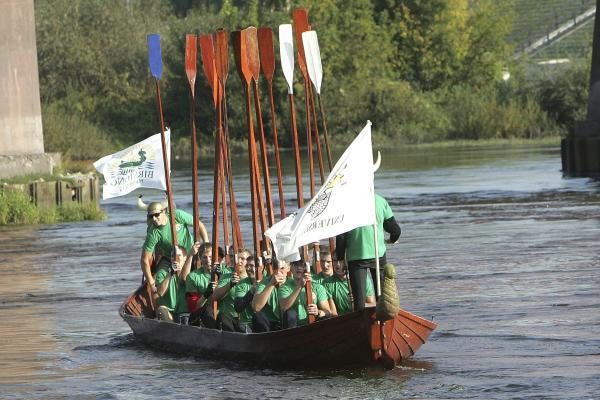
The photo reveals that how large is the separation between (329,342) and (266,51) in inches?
169

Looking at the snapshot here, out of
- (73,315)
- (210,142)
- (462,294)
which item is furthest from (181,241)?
(210,142)

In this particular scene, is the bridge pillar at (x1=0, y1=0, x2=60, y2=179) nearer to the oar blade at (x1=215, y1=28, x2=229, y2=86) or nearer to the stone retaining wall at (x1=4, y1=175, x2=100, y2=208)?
the stone retaining wall at (x1=4, y1=175, x2=100, y2=208)

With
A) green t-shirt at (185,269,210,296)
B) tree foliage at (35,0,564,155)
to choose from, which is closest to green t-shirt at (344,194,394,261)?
green t-shirt at (185,269,210,296)

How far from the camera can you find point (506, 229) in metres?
30.6

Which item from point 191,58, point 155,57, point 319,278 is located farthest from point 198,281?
point 155,57

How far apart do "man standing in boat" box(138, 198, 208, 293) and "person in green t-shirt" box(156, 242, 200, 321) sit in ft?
1.34

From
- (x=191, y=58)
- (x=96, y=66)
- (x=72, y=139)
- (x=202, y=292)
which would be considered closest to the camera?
(x=202, y=292)

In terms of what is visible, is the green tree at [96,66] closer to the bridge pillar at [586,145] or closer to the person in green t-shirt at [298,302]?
the bridge pillar at [586,145]

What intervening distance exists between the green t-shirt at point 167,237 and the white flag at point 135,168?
112cm

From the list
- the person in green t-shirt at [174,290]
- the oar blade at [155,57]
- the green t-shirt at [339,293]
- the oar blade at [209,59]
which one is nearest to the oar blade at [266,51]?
the oar blade at [209,59]

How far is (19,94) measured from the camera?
3656 centimetres

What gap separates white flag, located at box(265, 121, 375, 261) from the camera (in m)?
14.8

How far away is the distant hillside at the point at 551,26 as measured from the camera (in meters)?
99.6

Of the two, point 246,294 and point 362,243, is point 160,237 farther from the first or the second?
point 362,243
